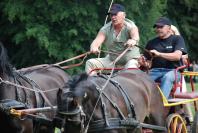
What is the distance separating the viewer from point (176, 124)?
8211mm

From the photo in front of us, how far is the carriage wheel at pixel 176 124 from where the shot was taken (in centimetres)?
804

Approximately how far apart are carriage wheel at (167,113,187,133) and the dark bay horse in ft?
0.29

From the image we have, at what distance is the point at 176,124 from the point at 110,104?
171cm

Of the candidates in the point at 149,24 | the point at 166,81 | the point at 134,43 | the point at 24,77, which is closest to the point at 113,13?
the point at 134,43

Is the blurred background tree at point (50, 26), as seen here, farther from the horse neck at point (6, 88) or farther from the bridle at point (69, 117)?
the bridle at point (69, 117)

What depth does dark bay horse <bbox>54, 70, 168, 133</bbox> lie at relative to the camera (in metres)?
6.24

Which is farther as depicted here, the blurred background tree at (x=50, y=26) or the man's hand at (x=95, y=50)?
the blurred background tree at (x=50, y=26)

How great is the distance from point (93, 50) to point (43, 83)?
91 cm

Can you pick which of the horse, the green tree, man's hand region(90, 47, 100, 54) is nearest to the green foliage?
the green tree

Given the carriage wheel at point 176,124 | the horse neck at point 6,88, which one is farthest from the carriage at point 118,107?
the horse neck at point 6,88

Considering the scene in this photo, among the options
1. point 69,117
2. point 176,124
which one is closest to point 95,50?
point 176,124

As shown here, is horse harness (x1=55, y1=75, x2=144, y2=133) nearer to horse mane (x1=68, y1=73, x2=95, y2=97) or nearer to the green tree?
horse mane (x1=68, y1=73, x2=95, y2=97)

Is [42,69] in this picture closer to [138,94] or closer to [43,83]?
[43,83]

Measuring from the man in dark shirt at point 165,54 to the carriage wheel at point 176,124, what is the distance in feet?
1.19
